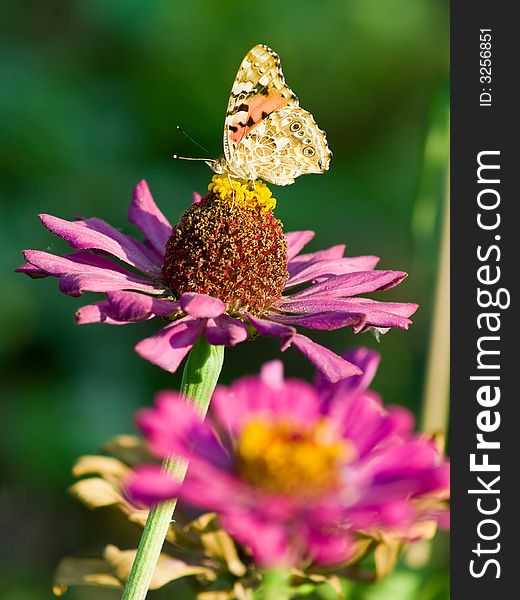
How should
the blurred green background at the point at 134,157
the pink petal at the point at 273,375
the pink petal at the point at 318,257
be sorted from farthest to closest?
the blurred green background at the point at 134,157, the pink petal at the point at 318,257, the pink petal at the point at 273,375

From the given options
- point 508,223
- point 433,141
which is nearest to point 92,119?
point 433,141

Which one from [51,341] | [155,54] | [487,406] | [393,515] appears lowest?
[393,515]

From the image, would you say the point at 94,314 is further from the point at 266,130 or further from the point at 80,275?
the point at 266,130

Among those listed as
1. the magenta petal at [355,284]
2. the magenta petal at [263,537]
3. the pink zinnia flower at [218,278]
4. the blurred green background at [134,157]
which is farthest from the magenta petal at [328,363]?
the blurred green background at [134,157]

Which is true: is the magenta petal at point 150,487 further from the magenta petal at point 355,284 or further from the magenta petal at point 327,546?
the magenta petal at point 355,284

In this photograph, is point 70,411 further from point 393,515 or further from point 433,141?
point 393,515
